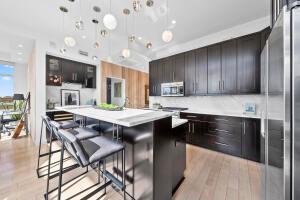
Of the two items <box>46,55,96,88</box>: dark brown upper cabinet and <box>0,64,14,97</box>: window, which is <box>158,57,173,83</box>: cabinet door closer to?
<box>46,55,96,88</box>: dark brown upper cabinet

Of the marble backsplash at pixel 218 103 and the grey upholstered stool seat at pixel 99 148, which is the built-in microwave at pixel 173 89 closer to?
the marble backsplash at pixel 218 103

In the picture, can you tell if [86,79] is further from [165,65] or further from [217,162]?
[217,162]

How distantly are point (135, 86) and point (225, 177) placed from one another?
5.09m

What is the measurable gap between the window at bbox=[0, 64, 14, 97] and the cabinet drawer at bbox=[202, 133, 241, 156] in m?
8.43

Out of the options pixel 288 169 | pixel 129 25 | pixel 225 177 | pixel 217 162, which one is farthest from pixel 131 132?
pixel 129 25

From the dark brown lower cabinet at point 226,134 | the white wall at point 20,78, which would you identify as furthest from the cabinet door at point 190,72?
the white wall at point 20,78

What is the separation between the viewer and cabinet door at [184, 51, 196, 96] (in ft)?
11.1

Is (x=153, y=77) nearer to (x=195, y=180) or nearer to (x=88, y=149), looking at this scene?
(x=195, y=180)

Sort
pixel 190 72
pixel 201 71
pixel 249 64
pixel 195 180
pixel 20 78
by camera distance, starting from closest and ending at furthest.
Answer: pixel 195 180 → pixel 249 64 → pixel 201 71 → pixel 190 72 → pixel 20 78

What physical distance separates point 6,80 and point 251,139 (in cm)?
945

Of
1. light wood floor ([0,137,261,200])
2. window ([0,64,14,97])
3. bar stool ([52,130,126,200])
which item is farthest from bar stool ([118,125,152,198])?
Answer: window ([0,64,14,97])

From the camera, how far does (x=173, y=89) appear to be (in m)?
3.74

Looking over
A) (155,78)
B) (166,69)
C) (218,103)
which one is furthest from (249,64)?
(155,78)

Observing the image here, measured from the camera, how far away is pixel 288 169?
2.03ft
